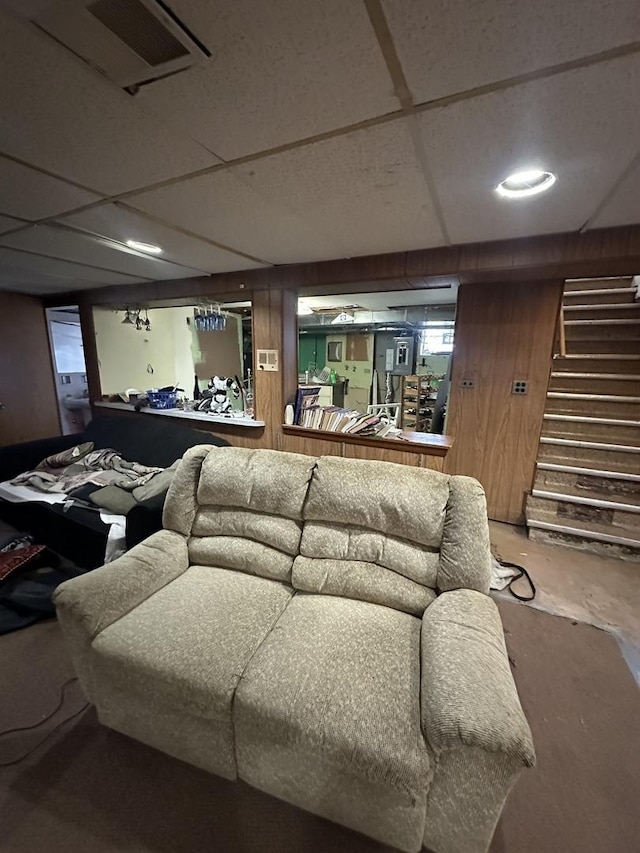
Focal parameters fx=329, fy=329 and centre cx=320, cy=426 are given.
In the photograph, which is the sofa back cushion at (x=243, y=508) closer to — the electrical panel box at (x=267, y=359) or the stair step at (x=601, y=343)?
the electrical panel box at (x=267, y=359)

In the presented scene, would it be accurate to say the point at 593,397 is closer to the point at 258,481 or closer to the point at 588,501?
the point at 588,501

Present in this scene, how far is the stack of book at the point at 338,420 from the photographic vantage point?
2.66 m

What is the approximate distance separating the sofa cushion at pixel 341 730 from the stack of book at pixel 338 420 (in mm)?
1618

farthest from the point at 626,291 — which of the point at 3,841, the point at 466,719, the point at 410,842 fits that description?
the point at 3,841

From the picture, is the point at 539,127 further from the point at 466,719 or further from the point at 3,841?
the point at 3,841

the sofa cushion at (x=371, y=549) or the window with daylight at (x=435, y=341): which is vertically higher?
the window with daylight at (x=435, y=341)

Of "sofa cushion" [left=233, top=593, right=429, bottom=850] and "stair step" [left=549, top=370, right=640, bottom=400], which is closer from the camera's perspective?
"sofa cushion" [left=233, top=593, right=429, bottom=850]

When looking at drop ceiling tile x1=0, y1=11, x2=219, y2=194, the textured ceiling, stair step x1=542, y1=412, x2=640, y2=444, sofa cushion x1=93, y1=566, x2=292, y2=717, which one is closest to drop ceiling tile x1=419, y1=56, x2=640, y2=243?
the textured ceiling

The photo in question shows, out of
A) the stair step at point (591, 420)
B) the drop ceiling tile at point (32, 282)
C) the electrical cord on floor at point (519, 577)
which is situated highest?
the drop ceiling tile at point (32, 282)

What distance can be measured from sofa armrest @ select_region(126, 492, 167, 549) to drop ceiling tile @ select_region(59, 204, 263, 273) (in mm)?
1613

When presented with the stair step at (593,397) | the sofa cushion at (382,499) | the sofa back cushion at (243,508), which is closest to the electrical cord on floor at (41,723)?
the sofa back cushion at (243,508)

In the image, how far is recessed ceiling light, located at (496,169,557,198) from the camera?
130 centimetres

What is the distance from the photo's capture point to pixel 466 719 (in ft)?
2.82

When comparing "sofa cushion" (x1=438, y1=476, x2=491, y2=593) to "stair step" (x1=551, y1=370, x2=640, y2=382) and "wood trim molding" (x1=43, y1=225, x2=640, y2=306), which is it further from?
"stair step" (x1=551, y1=370, x2=640, y2=382)
